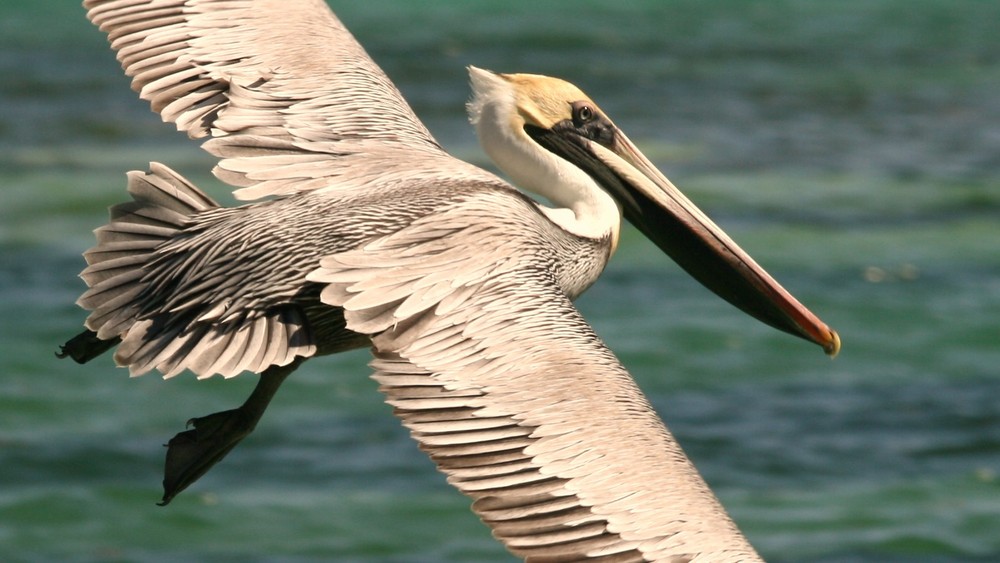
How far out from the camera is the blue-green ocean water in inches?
392

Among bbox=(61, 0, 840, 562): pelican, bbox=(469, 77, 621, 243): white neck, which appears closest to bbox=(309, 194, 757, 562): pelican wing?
bbox=(61, 0, 840, 562): pelican

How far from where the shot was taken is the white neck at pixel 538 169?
554 centimetres

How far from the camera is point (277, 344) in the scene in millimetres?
4488

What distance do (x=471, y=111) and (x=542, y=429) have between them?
1.98 metres

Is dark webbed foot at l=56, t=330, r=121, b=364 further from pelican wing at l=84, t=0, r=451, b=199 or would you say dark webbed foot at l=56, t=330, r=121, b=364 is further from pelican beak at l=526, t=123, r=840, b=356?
pelican beak at l=526, t=123, r=840, b=356

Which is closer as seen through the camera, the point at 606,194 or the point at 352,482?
the point at 606,194

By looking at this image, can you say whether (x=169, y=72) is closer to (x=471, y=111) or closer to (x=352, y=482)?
(x=471, y=111)

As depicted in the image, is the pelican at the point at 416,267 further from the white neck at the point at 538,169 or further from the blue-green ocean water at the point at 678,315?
the blue-green ocean water at the point at 678,315

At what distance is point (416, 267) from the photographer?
15.0ft

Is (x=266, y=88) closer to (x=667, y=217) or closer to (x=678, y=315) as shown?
(x=667, y=217)

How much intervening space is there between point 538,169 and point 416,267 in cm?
121

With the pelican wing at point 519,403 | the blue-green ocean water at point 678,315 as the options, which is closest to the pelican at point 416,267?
the pelican wing at point 519,403

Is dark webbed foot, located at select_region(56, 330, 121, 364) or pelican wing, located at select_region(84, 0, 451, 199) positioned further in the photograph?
dark webbed foot, located at select_region(56, 330, 121, 364)

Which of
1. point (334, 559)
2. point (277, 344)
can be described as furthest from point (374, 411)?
point (277, 344)
